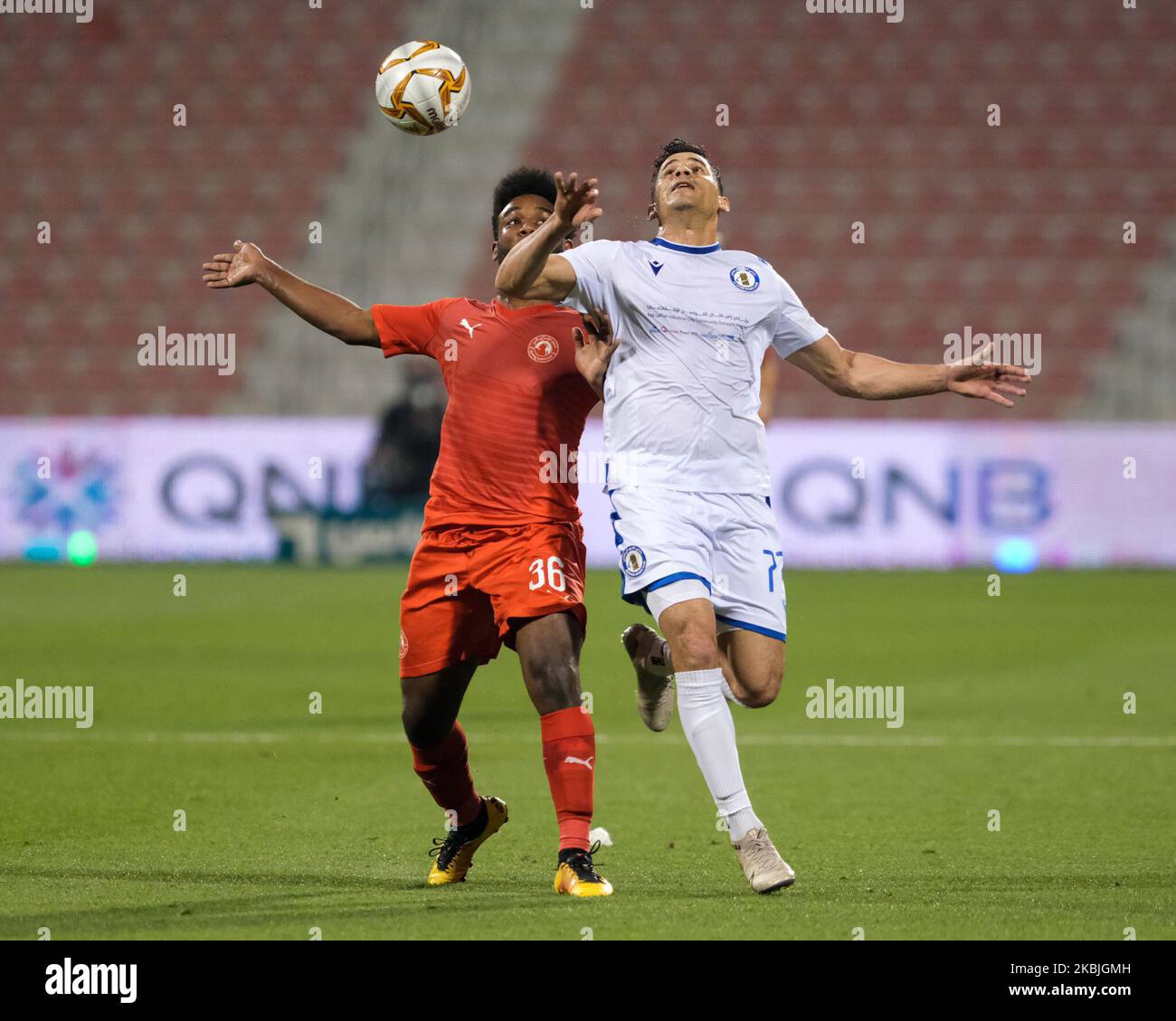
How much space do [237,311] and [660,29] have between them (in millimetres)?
6832

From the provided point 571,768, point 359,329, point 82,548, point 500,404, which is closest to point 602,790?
point 571,768

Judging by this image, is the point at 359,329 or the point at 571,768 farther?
the point at 359,329

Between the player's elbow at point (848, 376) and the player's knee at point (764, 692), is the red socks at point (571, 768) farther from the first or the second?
the player's elbow at point (848, 376)

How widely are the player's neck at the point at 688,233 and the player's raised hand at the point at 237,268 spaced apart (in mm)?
1289

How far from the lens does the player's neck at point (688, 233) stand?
19.0 feet

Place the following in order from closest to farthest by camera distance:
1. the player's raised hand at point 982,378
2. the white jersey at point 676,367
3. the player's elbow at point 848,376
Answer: the white jersey at point 676,367 → the player's raised hand at point 982,378 → the player's elbow at point 848,376

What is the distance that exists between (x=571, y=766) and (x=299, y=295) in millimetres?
1726

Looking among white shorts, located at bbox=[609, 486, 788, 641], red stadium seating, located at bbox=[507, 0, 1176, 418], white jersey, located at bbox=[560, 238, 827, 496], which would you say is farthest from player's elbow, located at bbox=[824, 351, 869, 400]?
red stadium seating, located at bbox=[507, 0, 1176, 418]

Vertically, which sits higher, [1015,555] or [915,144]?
[915,144]

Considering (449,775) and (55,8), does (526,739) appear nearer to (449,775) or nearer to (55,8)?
(449,775)

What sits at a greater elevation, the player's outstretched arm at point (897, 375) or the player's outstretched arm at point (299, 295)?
the player's outstretched arm at point (299, 295)

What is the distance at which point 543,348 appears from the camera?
19.4 ft

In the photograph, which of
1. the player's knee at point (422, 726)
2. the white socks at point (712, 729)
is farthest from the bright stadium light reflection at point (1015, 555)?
the white socks at point (712, 729)

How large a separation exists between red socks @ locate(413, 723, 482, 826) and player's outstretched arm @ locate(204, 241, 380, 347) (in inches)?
51.5
